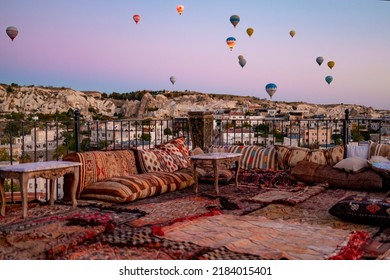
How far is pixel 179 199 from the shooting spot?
446 centimetres

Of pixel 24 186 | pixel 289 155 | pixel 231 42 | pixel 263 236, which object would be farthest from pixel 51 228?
pixel 231 42

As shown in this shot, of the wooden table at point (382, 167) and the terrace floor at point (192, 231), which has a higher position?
the wooden table at point (382, 167)

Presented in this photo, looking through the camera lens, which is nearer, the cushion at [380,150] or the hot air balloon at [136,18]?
the cushion at [380,150]

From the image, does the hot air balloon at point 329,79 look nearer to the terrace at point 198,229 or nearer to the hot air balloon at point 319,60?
the hot air balloon at point 319,60

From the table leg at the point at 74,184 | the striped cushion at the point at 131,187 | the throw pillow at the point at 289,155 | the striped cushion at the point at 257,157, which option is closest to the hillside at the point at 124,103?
the striped cushion at the point at 131,187

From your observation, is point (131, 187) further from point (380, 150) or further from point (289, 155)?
point (380, 150)

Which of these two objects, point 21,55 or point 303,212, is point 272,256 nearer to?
point 303,212

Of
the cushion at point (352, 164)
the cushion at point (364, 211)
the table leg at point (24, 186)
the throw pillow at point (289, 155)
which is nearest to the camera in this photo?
the cushion at point (364, 211)

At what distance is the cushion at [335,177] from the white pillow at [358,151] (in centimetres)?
42

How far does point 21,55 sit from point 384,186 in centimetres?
453

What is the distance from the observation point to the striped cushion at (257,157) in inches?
238

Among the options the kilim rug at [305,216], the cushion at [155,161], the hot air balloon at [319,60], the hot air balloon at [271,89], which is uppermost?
the hot air balloon at [319,60]

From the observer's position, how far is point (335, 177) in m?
5.05

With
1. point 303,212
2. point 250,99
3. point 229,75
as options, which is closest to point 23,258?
point 303,212
